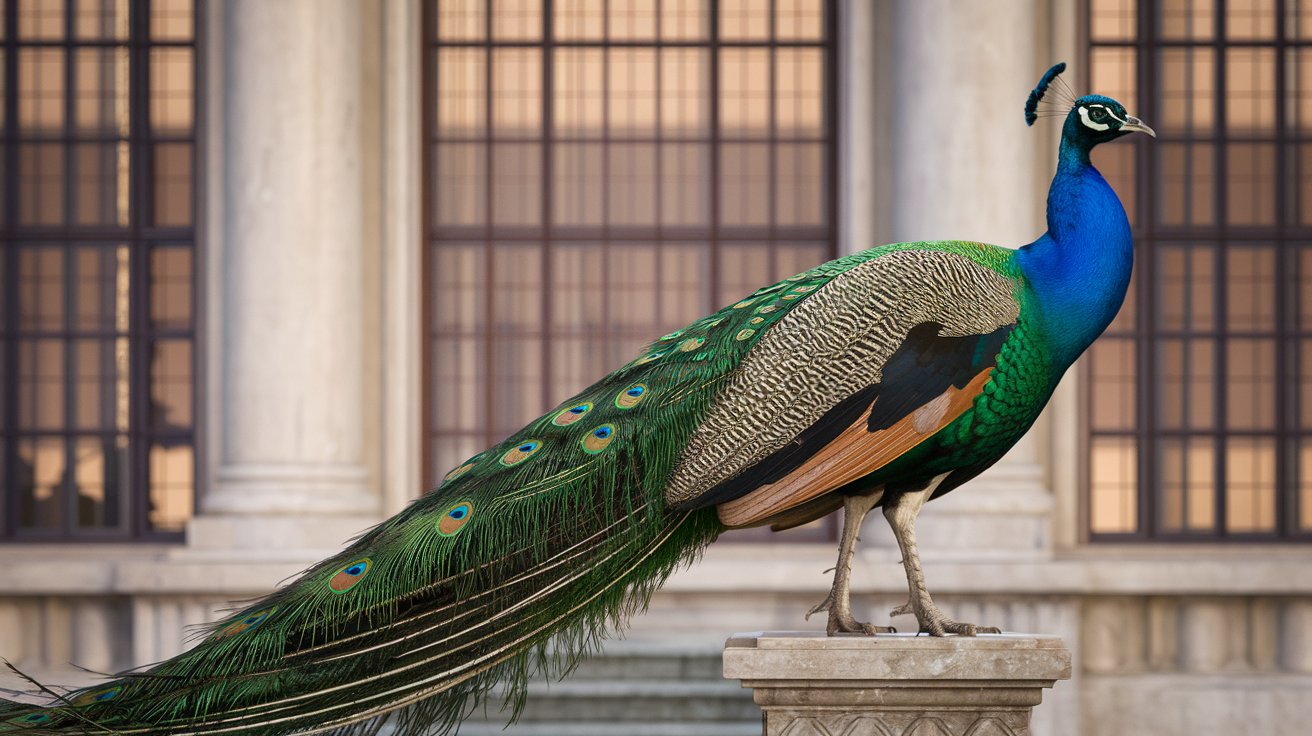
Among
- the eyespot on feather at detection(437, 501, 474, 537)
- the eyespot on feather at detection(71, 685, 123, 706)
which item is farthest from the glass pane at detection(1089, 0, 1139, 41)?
the eyespot on feather at detection(71, 685, 123, 706)

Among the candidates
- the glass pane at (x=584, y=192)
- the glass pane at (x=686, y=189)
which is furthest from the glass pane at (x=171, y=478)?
the glass pane at (x=686, y=189)

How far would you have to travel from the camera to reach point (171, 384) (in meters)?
14.1

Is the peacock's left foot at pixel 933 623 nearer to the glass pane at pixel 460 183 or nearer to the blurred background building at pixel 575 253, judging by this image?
the blurred background building at pixel 575 253

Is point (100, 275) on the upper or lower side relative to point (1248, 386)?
upper

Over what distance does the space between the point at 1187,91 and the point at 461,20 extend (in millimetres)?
6003

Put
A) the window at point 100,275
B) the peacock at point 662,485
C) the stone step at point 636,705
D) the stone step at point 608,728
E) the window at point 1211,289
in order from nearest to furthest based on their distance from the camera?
1. the peacock at point 662,485
2. the stone step at point 608,728
3. the stone step at point 636,705
4. the window at point 1211,289
5. the window at point 100,275

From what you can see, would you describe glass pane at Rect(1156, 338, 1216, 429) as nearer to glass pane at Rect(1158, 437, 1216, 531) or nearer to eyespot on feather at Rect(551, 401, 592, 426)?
glass pane at Rect(1158, 437, 1216, 531)

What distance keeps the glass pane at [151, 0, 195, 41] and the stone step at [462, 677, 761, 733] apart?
6121 mm

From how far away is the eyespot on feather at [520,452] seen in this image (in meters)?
6.53

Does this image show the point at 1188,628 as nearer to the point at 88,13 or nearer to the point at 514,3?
the point at 514,3

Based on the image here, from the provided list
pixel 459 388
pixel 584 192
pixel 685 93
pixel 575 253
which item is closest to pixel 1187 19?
pixel 685 93

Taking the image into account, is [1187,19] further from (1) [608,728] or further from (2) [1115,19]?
(1) [608,728]

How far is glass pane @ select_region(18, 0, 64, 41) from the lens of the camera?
46.3ft

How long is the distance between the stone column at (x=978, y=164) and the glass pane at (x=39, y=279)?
691 centimetres
